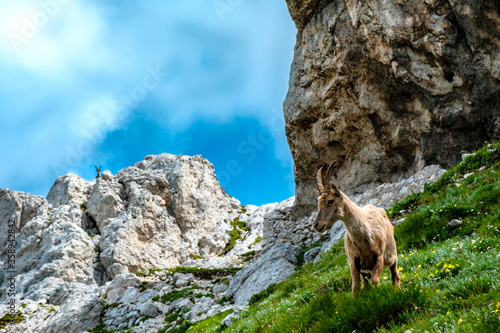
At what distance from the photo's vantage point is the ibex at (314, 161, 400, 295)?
24.2ft

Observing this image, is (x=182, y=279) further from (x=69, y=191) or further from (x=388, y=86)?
(x=69, y=191)

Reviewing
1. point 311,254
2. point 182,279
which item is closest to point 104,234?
point 182,279

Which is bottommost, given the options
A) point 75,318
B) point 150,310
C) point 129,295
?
point 150,310

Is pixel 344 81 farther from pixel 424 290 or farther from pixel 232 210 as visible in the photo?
pixel 232 210

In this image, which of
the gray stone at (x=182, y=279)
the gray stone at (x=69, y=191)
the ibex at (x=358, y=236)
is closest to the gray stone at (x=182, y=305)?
the gray stone at (x=182, y=279)

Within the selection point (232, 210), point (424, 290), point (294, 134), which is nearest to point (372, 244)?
point (424, 290)

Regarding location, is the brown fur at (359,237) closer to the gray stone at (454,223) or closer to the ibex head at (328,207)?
the ibex head at (328,207)

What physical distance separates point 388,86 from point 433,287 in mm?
22890

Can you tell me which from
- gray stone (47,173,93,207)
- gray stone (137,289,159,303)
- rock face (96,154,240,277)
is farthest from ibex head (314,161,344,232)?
gray stone (47,173,93,207)

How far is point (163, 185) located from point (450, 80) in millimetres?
50951

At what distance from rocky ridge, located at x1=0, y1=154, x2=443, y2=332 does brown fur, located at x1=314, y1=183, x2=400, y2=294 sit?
9.27 metres

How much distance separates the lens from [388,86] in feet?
88.2

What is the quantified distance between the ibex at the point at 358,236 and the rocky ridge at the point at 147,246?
929cm

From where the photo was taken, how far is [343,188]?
33312 millimetres
